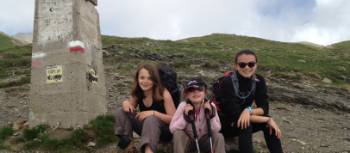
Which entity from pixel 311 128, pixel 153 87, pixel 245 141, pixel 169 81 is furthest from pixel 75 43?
pixel 311 128

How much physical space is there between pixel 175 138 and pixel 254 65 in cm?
182

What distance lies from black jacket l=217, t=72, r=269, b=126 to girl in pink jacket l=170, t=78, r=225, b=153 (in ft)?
1.43

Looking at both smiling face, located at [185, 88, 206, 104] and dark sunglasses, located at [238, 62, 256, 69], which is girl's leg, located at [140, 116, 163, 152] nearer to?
smiling face, located at [185, 88, 206, 104]

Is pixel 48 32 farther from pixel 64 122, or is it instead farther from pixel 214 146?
pixel 214 146

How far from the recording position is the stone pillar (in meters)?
10.2

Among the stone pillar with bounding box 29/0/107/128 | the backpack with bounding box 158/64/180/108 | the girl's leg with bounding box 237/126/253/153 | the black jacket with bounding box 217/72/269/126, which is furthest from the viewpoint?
the stone pillar with bounding box 29/0/107/128

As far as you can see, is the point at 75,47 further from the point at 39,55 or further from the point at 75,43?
the point at 39,55

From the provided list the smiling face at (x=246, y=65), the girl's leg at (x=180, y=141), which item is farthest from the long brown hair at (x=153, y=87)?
the smiling face at (x=246, y=65)

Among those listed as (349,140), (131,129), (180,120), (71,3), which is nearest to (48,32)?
(71,3)

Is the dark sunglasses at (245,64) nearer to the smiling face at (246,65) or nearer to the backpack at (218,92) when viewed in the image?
the smiling face at (246,65)

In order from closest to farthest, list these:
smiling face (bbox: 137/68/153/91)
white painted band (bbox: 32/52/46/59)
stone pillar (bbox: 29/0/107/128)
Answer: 1. smiling face (bbox: 137/68/153/91)
2. stone pillar (bbox: 29/0/107/128)
3. white painted band (bbox: 32/52/46/59)

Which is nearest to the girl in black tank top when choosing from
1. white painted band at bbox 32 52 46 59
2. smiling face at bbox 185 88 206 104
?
smiling face at bbox 185 88 206 104

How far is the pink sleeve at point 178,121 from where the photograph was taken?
6.85m

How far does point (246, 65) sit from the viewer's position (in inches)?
288
